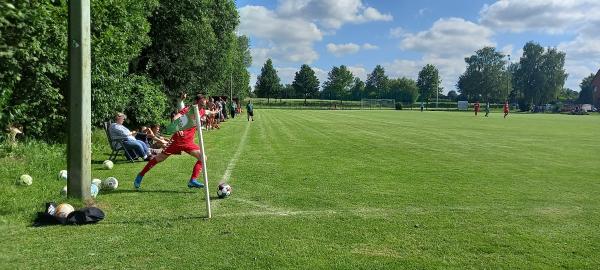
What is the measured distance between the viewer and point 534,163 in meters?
13.3

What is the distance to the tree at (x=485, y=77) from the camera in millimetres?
129375

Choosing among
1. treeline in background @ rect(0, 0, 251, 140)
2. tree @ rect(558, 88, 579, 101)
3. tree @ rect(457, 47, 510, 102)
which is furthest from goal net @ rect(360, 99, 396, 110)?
treeline in background @ rect(0, 0, 251, 140)

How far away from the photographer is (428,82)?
13600 cm

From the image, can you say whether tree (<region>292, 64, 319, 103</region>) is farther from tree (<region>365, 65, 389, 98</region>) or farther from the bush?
the bush

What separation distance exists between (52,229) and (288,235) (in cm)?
300

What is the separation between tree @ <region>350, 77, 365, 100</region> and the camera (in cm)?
12938

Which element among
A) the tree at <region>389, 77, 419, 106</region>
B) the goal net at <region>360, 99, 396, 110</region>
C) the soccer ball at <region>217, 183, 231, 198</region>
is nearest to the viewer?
the soccer ball at <region>217, 183, 231, 198</region>

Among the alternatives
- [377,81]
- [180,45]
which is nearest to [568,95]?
[377,81]

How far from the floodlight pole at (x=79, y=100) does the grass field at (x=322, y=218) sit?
61 centimetres

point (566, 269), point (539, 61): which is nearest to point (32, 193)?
point (566, 269)

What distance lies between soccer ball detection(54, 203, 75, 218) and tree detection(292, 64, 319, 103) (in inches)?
4571

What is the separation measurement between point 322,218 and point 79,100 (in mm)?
3903

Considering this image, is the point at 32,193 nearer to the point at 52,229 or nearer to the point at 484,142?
the point at 52,229

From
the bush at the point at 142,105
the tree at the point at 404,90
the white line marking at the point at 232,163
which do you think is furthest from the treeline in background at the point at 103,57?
the tree at the point at 404,90
